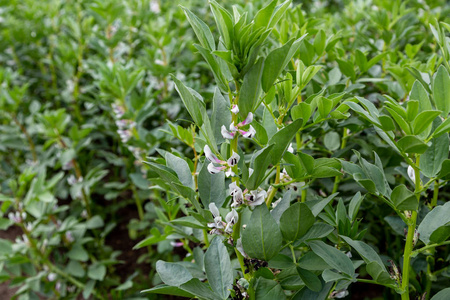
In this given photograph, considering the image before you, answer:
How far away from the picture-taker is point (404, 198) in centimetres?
87

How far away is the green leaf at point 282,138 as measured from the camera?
2.74 ft

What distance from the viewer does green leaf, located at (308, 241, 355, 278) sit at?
0.91 metres

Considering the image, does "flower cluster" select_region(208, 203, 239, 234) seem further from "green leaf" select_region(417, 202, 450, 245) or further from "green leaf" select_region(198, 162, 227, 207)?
"green leaf" select_region(417, 202, 450, 245)

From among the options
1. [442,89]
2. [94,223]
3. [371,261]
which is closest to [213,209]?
[371,261]

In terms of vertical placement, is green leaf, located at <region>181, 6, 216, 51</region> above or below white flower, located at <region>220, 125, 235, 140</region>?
above

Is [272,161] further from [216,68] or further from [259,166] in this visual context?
[216,68]

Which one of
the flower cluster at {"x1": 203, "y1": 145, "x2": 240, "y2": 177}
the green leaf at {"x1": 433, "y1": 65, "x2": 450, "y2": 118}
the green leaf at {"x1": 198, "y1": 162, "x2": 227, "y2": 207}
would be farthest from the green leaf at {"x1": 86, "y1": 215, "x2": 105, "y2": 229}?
the green leaf at {"x1": 433, "y1": 65, "x2": 450, "y2": 118}

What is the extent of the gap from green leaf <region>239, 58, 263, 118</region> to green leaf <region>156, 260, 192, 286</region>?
0.42 m

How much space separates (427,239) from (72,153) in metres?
1.87

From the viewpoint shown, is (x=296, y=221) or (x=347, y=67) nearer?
(x=296, y=221)

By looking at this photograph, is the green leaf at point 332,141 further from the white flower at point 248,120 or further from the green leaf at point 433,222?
the white flower at point 248,120

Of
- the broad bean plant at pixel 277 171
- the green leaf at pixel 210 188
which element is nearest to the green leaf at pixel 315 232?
the broad bean plant at pixel 277 171

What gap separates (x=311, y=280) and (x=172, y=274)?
33 centimetres

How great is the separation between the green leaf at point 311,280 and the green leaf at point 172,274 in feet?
0.89
